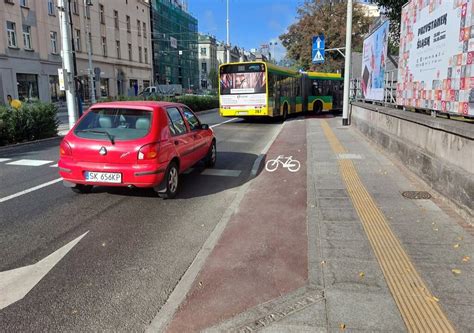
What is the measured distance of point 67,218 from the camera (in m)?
5.60

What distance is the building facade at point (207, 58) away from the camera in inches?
4587

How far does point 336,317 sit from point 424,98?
5876mm

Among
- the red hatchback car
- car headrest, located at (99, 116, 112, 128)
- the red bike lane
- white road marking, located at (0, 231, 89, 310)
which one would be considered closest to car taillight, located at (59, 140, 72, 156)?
the red hatchback car

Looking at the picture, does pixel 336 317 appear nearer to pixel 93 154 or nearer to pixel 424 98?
pixel 93 154

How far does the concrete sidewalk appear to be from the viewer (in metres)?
2.97

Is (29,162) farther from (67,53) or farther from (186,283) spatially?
(186,283)

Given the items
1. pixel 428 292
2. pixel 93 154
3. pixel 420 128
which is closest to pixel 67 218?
pixel 93 154

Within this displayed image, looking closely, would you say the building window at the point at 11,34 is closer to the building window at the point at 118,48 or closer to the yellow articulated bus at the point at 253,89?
the building window at the point at 118,48

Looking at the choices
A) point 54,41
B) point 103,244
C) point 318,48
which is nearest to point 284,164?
point 103,244

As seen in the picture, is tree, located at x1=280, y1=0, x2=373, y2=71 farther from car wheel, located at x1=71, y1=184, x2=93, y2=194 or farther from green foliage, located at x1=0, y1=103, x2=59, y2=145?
car wheel, located at x1=71, y1=184, x2=93, y2=194

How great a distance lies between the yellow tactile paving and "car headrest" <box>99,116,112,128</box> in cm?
391

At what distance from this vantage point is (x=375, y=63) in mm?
13172

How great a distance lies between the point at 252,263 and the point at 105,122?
3619 millimetres

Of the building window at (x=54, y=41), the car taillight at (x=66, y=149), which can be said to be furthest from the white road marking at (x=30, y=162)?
the building window at (x=54, y=41)
